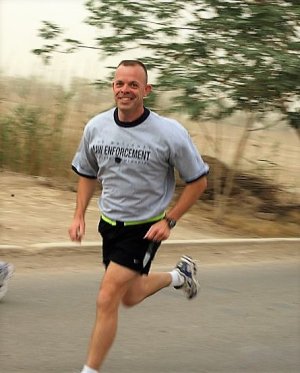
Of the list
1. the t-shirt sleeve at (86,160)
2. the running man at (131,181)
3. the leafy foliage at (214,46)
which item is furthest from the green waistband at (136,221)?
the leafy foliage at (214,46)

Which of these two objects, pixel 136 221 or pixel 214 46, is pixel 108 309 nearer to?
pixel 136 221

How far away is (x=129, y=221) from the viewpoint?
486 cm

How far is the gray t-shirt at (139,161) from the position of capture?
15.6 feet

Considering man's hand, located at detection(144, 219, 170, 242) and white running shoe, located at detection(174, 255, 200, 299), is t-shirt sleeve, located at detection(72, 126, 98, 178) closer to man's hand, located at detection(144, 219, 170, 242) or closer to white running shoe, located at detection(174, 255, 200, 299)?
man's hand, located at detection(144, 219, 170, 242)

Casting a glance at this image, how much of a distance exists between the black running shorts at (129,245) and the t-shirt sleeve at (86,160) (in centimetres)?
38

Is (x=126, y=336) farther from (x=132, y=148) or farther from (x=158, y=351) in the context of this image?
(x=132, y=148)

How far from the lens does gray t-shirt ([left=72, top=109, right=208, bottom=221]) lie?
4758 millimetres

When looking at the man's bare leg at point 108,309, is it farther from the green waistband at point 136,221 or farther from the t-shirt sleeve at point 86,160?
the t-shirt sleeve at point 86,160

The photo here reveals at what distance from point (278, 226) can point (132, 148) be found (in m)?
7.94

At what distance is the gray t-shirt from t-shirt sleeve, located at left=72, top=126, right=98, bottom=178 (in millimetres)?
38

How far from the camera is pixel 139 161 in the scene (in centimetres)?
476

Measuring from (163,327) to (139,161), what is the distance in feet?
6.52

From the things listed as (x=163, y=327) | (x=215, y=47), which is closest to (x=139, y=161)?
(x=163, y=327)

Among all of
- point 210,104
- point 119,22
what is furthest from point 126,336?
point 119,22
